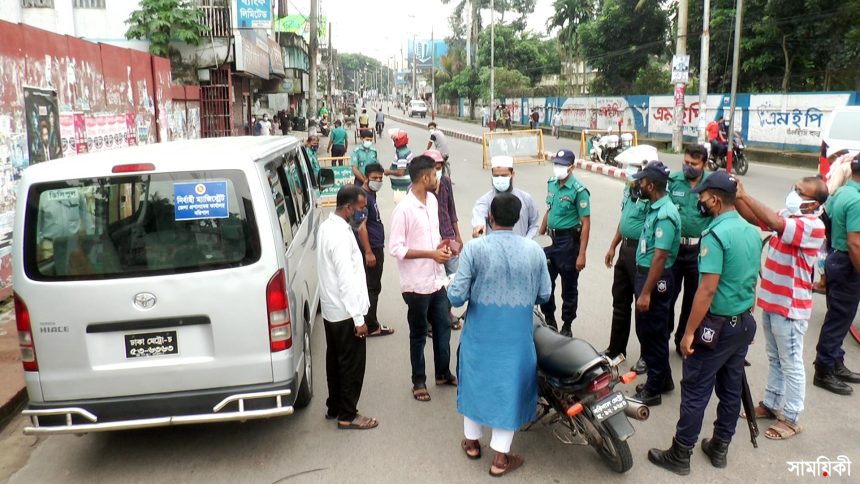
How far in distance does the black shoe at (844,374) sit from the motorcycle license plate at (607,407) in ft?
8.22

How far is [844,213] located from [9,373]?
6461 mm

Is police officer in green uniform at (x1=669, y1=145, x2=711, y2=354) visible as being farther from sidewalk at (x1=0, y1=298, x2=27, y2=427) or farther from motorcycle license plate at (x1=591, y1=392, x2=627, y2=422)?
sidewalk at (x1=0, y1=298, x2=27, y2=427)

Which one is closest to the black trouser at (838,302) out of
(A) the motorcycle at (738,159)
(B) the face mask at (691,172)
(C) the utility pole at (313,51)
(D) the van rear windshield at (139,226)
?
(B) the face mask at (691,172)

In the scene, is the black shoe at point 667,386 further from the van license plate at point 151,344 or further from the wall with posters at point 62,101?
the wall with posters at point 62,101

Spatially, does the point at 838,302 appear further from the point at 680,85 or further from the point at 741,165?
the point at 680,85

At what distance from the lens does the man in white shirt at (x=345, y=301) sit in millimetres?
4189

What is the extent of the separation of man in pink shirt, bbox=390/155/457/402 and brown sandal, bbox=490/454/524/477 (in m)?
1.10

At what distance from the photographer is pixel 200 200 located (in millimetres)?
3797

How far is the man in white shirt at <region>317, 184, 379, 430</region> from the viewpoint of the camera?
4189 millimetres

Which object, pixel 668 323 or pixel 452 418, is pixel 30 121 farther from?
pixel 668 323

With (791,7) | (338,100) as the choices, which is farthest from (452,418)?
(338,100)

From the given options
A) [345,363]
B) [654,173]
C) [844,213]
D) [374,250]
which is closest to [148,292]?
[345,363]

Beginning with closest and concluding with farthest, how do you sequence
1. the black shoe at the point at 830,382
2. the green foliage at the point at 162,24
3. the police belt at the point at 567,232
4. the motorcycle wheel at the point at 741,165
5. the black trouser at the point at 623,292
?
the black shoe at the point at 830,382 < the black trouser at the point at 623,292 < the police belt at the point at 567,232 < the green foliage at the point at 162,24 < the motorcycle wheel at the point at 741,165

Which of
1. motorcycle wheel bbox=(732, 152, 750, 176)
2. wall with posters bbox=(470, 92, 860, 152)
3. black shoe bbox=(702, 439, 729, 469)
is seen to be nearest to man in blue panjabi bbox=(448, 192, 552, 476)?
black shoe bbox=(702, 439, 729, 469)
